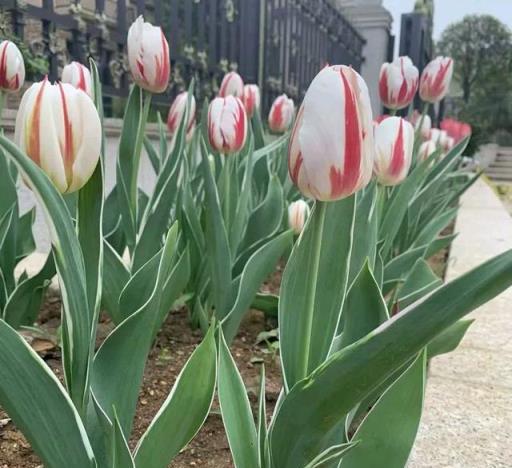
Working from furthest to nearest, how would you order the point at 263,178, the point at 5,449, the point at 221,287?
the point at 263,178
the point at 221,287
the point at 5,449

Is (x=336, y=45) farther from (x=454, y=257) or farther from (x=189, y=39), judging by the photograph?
(x=454, y=257)

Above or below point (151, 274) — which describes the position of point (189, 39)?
above

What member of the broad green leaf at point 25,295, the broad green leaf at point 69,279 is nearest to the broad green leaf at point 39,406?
the broad green leaf at point 69,279

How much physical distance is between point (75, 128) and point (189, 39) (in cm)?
263

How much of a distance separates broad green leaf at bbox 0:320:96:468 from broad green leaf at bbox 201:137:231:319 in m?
0.52

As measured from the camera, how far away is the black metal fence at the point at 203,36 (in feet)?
7.31

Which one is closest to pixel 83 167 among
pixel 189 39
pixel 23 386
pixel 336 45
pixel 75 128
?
pixel 75 128

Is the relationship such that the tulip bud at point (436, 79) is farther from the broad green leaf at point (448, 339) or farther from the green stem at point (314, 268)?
the green stem at point (314, 268)

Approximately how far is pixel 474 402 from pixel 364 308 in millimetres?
464

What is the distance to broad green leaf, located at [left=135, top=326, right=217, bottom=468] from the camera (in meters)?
0.55

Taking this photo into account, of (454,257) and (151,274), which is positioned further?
(454,257)

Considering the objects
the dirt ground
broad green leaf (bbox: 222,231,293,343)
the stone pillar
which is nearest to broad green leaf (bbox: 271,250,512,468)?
the dirt ground

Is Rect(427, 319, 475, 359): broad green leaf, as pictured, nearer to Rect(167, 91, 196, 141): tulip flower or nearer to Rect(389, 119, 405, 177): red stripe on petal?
Rect(389, 119, 405, 177): red stripe on petal

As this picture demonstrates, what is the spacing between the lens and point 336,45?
5578 mm
